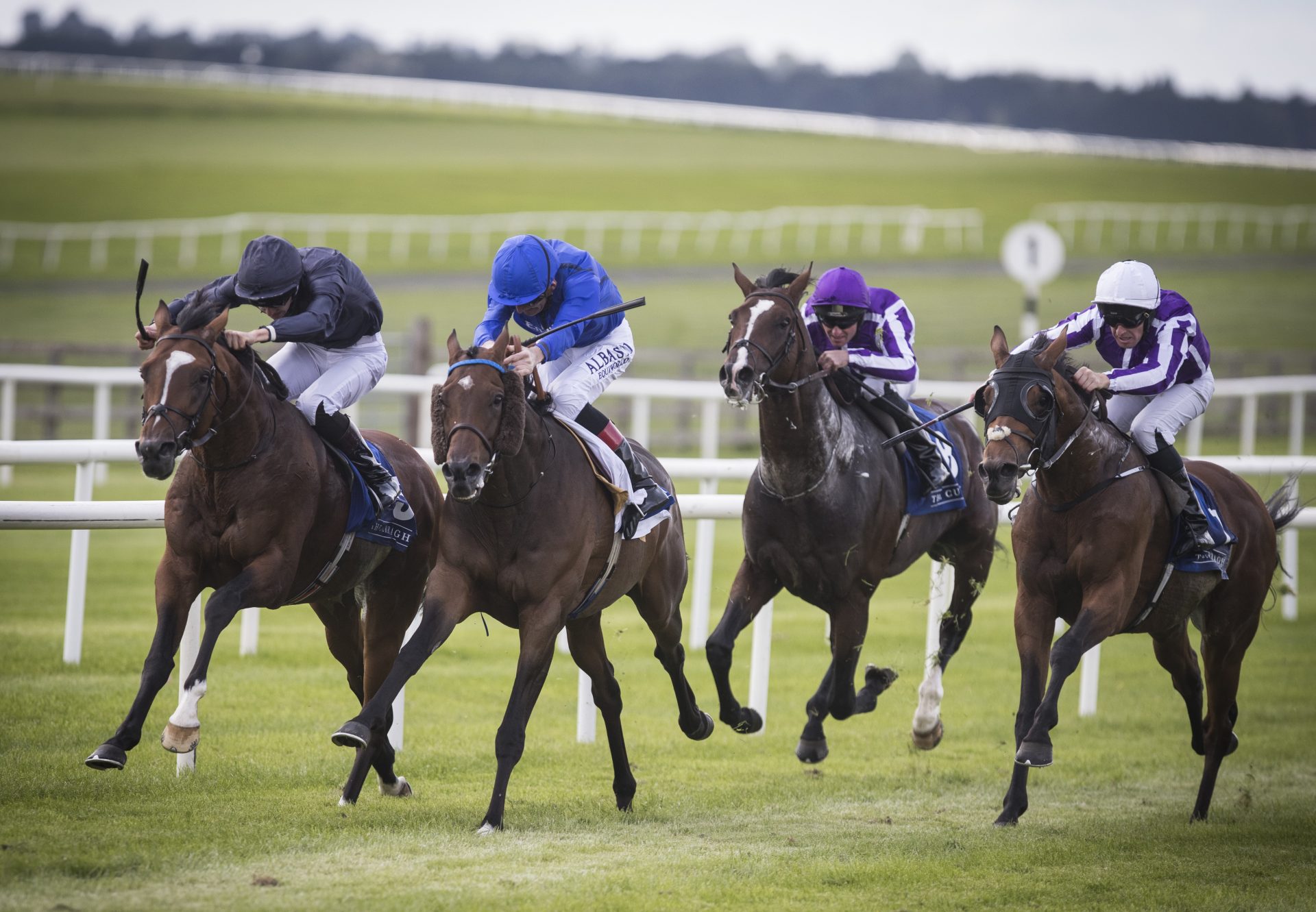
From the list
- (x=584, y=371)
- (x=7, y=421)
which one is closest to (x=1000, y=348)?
(x=584, y=371)

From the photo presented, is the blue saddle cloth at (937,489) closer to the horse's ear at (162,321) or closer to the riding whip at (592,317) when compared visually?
the riding whip at (592,317)

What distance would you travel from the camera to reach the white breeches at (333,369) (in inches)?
233

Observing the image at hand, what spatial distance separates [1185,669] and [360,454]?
3714 mm

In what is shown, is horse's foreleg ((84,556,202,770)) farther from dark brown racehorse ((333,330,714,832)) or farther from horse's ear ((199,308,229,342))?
horse's ear ((199,308,229,342))

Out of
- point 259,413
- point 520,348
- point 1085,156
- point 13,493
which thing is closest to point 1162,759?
point 520,348

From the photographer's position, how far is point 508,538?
534 centimetres

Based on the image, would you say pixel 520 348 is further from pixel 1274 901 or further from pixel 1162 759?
pixel 1162 759

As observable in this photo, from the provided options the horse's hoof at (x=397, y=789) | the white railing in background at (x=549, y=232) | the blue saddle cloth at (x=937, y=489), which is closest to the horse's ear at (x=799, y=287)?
the blue saddle cloth at (x=937, y=489)

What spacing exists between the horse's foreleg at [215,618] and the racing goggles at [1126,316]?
344cm

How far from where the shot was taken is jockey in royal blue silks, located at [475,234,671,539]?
18.4 feet

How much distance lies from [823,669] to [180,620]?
495 cm

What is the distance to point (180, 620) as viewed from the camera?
16.9 feet

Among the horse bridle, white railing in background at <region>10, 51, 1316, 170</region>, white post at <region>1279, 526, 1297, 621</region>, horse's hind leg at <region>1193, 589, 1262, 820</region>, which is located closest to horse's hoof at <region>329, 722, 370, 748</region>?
the horse bridle

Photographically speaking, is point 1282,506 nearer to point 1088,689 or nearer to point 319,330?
point 1088,689
